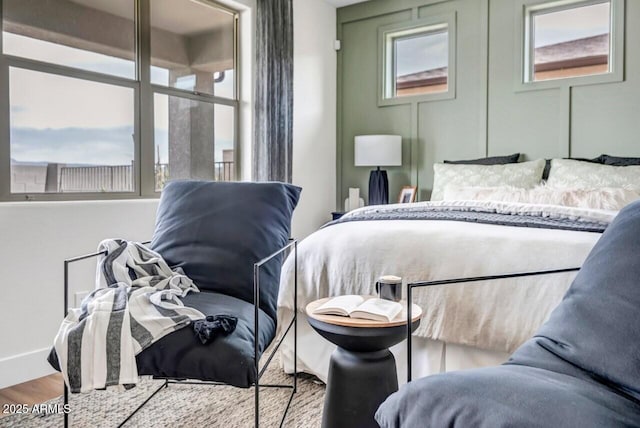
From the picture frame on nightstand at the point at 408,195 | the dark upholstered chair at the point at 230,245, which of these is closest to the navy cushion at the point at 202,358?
the dark upholstered chair at the point at 230,245

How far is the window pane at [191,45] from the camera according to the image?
127 inches

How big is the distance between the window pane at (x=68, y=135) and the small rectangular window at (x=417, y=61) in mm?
2552

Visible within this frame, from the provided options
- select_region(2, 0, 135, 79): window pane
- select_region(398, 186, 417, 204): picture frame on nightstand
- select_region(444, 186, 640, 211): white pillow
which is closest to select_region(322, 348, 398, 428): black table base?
select_region(444, 186, 640, 211): white pillow

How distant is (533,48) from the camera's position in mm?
3838

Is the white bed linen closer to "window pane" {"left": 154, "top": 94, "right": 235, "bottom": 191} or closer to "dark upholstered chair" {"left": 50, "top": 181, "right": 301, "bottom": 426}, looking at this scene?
A: "dark upholstered chair" {"left": 50, "top": 181, "right": 301, "bottom": 426}

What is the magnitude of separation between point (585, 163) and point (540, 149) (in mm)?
595

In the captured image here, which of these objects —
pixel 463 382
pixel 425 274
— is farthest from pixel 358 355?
pixel 463 382

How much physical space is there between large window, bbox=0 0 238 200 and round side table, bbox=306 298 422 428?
1.87 m

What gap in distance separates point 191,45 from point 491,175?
2.41m

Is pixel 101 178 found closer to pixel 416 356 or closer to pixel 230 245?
pixel 230 245

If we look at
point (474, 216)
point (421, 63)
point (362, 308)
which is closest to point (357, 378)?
point (362, 308)

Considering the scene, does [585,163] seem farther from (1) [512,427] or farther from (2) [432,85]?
(1) [512,427]

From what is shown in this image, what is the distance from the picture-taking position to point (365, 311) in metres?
1.54

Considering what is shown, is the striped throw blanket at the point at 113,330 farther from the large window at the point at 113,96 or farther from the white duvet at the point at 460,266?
the large window at the point at 113,96
